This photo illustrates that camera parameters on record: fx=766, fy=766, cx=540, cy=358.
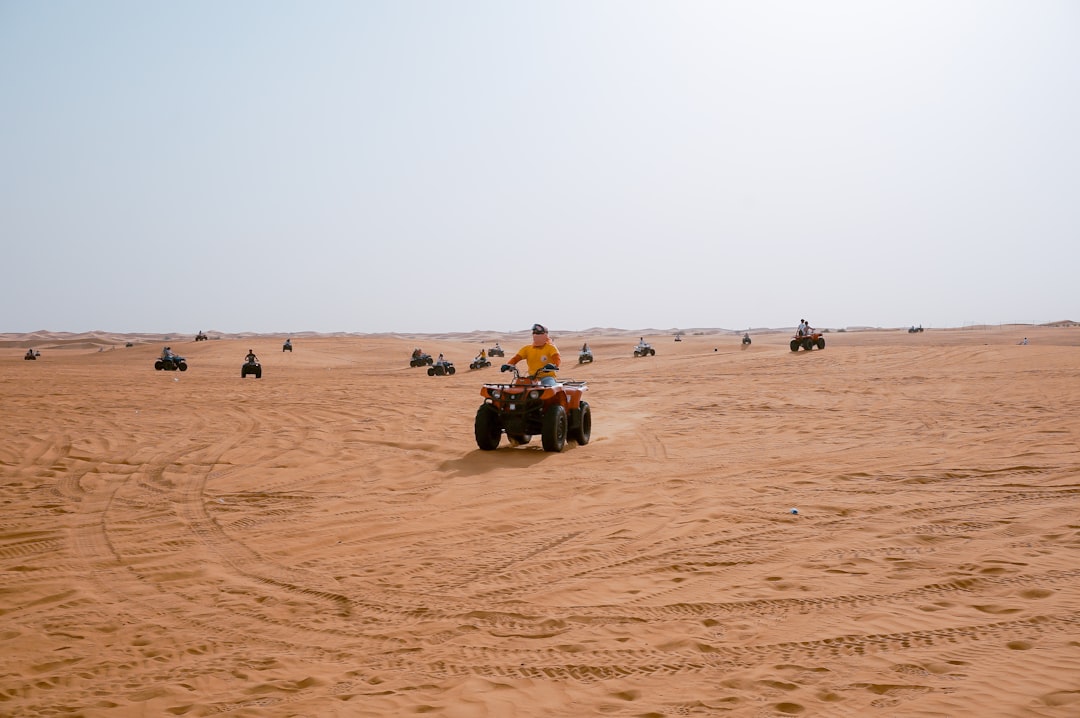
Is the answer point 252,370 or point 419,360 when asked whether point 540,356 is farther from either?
point 419,360

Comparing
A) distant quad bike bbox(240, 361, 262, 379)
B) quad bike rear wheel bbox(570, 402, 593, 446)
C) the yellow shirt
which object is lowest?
quad bike rear wheel bbox(570, 402, 593, 446)

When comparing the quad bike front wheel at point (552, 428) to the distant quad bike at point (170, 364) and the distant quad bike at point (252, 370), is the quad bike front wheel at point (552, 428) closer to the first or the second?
the distant quad bike at point (252, 370)

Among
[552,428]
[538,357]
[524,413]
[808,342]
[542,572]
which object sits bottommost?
[542,572]

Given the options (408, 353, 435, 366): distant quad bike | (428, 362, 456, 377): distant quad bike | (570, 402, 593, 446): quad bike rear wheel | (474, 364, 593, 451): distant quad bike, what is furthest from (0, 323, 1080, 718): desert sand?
(408, 353, 435, 366): distant quad bike

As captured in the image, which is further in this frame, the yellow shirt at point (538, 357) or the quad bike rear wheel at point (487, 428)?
the yellow shirt at point (538, 357)

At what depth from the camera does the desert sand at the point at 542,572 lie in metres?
3.85

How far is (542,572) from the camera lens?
5809 mm

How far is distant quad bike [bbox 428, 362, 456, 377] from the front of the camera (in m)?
33.6

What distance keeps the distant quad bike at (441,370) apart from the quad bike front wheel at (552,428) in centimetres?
2202

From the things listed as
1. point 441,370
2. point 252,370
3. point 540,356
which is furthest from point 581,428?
point 441,370

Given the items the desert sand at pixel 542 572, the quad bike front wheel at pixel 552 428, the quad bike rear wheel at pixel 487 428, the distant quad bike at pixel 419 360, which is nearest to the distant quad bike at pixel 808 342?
the distant quad bike at pixel 419 360

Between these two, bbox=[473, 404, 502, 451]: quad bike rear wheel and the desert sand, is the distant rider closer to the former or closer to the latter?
bbox=[473, 404, 502, 451]: quad bike rear wheel

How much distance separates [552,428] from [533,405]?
20.6 inches

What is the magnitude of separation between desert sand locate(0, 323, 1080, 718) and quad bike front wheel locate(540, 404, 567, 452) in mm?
254
